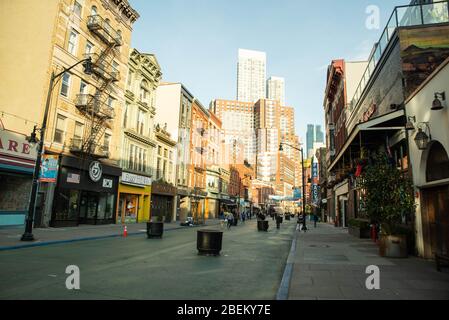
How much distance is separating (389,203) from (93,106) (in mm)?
23183

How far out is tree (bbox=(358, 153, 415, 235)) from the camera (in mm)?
12188

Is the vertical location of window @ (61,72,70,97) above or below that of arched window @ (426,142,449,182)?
above

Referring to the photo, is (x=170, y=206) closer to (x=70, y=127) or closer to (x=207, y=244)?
(x=70, y=127)

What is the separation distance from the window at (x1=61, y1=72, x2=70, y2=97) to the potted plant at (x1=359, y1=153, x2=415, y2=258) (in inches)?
896

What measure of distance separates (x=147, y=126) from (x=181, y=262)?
28581 millimetres

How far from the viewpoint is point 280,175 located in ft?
623

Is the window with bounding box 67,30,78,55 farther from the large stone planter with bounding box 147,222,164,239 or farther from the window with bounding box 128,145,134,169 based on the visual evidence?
the large stone planter with bounding box 147,222,164,239

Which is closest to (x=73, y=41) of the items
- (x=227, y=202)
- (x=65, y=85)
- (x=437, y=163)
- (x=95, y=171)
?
(x=65, y=85)

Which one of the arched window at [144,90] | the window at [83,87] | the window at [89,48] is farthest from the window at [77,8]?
the arched window at [144,90]

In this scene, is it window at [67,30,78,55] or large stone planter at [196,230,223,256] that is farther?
window at [67,30,78,55]

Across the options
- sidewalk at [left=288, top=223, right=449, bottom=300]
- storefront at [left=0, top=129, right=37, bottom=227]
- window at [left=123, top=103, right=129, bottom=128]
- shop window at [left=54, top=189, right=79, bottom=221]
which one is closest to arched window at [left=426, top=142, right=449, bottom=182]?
sidewalk at [left=288, top=223, right=449, bottom=300]

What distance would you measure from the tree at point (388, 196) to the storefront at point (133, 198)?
24713 millimetres

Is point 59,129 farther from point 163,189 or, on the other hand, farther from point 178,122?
point 178,122

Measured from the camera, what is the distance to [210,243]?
1217 centimetres
